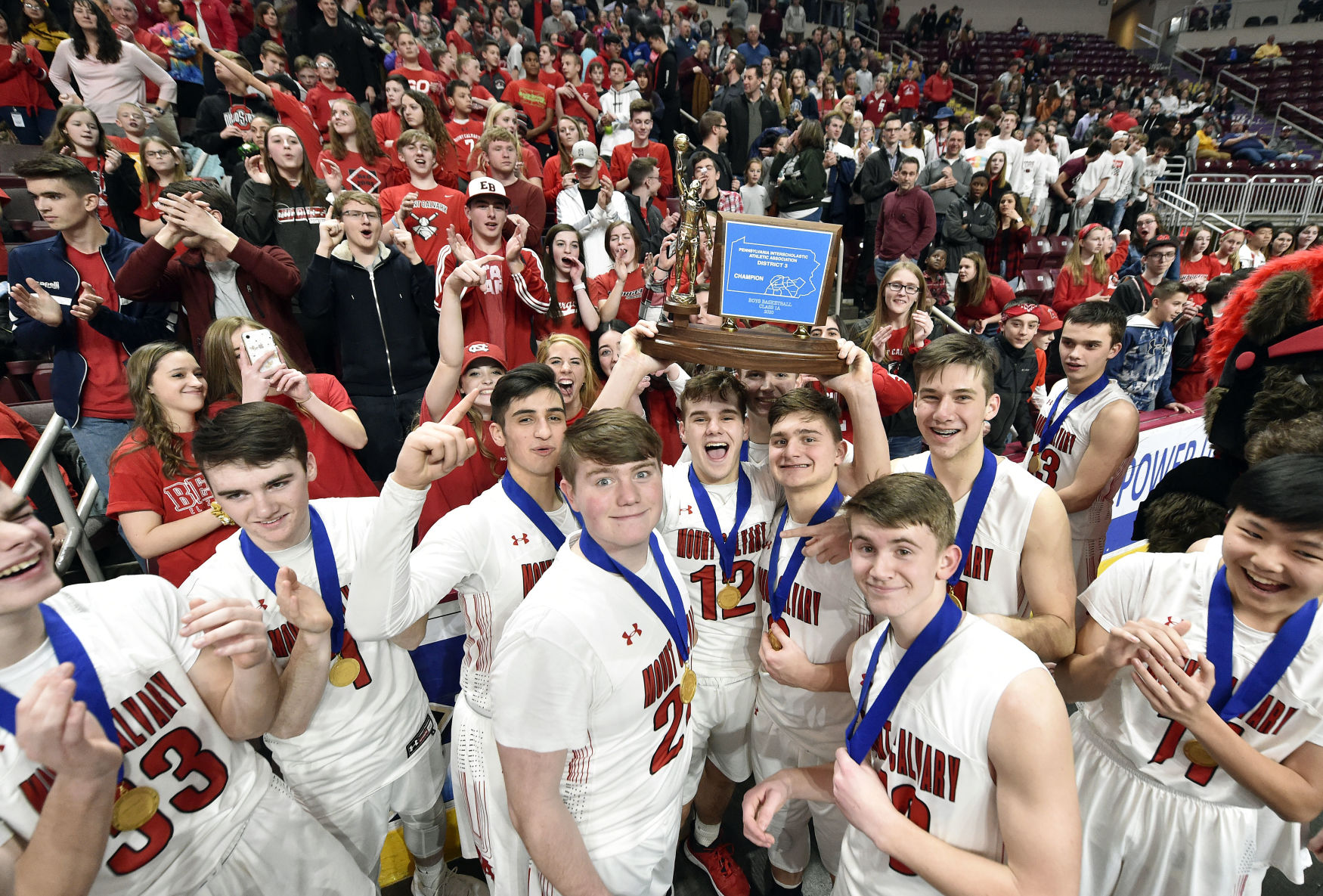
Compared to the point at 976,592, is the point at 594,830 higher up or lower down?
lower down

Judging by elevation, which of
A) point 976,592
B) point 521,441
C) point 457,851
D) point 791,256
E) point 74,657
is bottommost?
point 457,851

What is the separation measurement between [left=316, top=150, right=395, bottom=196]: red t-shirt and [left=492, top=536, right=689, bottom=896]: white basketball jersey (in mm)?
5030

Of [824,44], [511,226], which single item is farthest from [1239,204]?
[511,226]

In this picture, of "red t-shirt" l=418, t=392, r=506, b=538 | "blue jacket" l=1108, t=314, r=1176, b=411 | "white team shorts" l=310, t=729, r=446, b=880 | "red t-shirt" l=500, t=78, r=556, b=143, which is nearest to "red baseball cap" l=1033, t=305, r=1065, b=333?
"blue jacket" l=1108, t=314, r=1176, b=411

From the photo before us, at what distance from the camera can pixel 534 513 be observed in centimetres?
246

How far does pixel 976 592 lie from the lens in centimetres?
257

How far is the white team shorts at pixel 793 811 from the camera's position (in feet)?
8.55

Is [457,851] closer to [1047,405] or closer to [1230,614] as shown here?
[1230,614]

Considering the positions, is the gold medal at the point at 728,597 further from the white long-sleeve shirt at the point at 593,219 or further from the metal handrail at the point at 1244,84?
the metal handrail at the point at 1244,84

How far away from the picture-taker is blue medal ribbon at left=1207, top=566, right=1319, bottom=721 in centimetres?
177

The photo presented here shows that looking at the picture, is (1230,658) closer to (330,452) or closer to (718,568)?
(718,568)

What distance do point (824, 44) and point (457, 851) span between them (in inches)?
732

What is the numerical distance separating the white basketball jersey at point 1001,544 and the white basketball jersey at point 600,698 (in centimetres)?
119

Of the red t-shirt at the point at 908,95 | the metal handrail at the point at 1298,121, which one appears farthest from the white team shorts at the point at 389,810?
the metal handrail at the point at 1298,121
